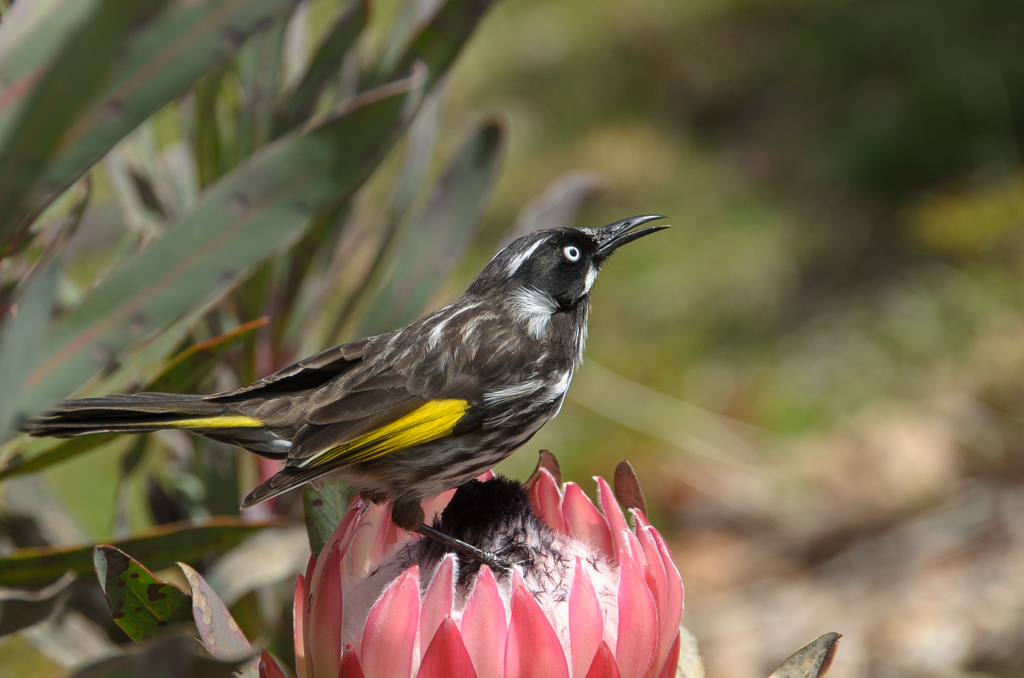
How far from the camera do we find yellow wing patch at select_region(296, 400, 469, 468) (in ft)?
4.08

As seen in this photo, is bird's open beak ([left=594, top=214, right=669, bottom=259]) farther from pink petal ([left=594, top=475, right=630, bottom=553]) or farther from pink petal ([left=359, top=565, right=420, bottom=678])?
pink petal ([left=359, top=565, right=420, bottom=678])

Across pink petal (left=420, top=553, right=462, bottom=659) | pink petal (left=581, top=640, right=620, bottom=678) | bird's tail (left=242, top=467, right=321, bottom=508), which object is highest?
bird's tail (left=242, top=467, right=321, bottom=508)

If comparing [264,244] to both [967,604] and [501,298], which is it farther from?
[967,604]

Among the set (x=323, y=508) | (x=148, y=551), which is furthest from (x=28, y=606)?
(x=323, y=508)

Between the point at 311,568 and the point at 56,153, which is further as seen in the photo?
the point at 311,568

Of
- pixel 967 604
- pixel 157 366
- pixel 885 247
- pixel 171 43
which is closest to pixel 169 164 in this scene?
pixel 157 366

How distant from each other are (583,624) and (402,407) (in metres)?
0.46

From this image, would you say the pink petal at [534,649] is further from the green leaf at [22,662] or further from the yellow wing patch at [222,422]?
the green leaf at [22,662]

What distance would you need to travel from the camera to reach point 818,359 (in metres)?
4.48

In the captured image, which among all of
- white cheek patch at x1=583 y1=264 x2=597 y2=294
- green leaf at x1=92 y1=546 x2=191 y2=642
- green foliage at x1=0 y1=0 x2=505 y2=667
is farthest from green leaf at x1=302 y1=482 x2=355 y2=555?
white cheek patch at x1=583 y1=264 x2=597 y2=294

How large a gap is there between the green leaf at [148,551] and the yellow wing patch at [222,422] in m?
0.14

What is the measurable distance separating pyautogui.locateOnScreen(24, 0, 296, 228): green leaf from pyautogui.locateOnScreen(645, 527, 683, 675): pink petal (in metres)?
0.70

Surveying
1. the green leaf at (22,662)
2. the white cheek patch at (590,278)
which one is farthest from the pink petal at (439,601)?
the green leaf at (22,662)

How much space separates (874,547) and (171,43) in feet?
9.33
